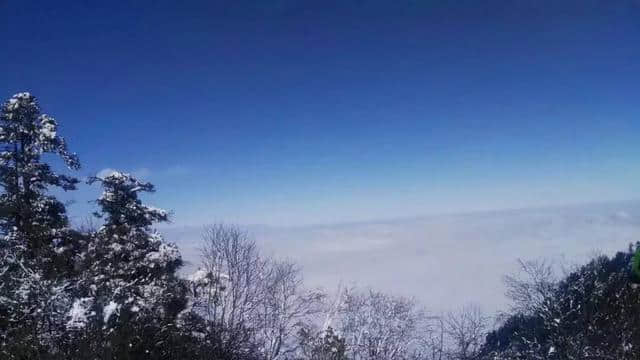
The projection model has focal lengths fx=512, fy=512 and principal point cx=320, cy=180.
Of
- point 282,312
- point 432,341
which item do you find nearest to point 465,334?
point 432,341

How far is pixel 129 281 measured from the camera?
21344 mm

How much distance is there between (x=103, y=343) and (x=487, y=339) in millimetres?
37866

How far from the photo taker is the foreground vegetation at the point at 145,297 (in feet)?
54.2

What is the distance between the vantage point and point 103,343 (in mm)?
15359

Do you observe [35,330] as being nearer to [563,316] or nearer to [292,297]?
[292,297]

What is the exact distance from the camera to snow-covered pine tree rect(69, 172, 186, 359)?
16.4 m

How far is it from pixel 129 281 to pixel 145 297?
5.18 ft

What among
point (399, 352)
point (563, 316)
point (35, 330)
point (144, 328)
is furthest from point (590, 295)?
point (35, 330)

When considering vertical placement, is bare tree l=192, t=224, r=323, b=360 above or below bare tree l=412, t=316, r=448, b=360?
above

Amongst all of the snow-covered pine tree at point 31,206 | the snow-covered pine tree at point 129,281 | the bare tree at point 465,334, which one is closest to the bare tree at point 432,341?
the bare tree at point 465,334

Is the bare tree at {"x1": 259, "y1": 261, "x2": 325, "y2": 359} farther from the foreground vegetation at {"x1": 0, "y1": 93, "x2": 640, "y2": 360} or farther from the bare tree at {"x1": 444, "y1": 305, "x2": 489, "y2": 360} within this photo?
the bare tree at {"x1": 444, "y1": 305, "x2": 489, "y2": 360}

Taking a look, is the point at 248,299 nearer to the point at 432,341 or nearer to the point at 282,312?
the point at 282,312

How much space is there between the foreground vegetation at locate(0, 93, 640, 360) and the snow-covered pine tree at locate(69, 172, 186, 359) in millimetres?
49

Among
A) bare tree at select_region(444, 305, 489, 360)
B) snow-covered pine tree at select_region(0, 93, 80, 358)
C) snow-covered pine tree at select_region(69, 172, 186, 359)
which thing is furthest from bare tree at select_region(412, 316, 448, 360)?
snow-covered pine tree at select_region(0, 93, 80, 358)
